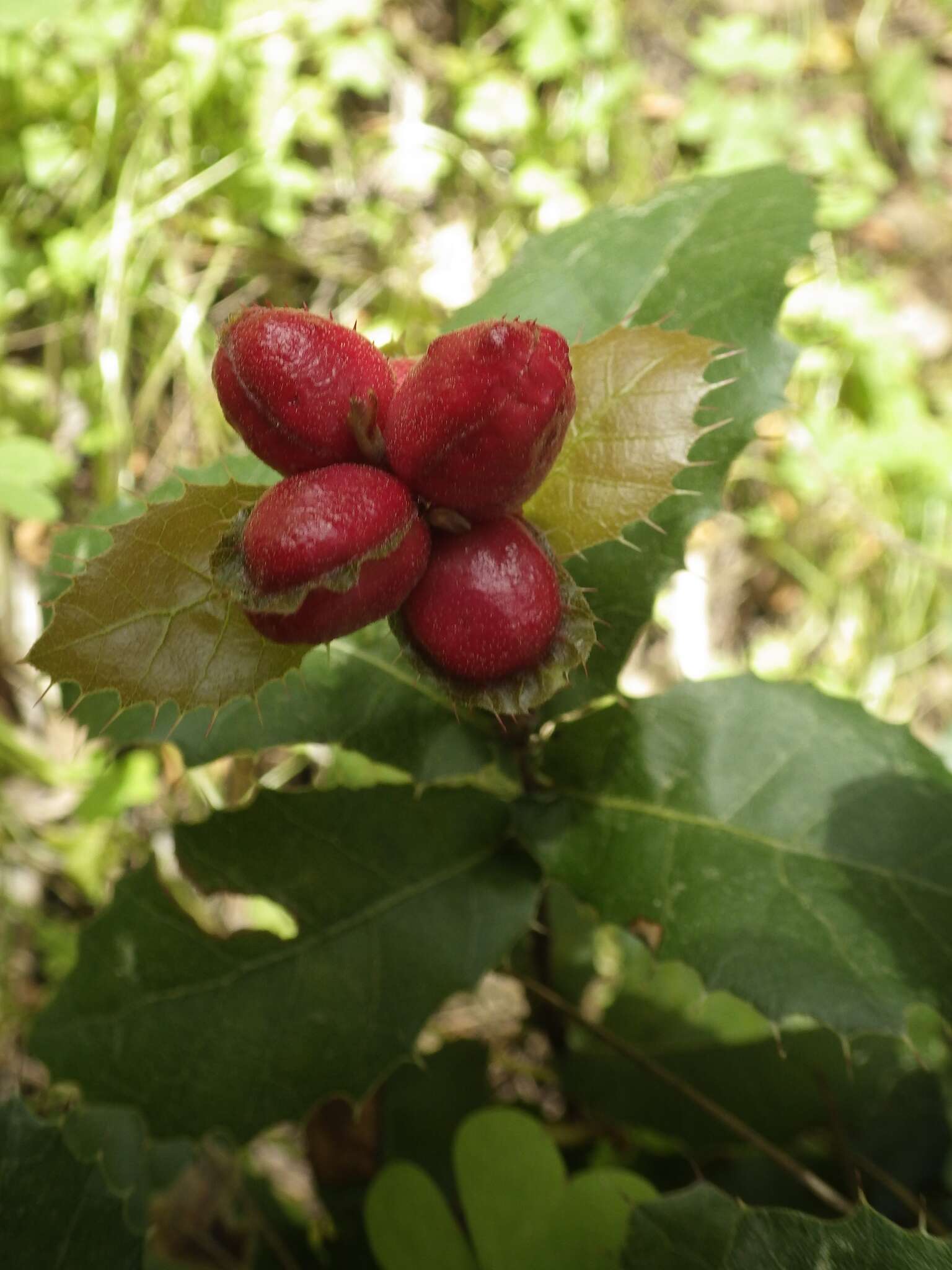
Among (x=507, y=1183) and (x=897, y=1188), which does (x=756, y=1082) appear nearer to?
(x=897, y=1188)

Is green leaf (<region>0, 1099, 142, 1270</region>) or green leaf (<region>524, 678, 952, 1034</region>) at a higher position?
green leaf (<region>524, 678, 952, 1034</region>)

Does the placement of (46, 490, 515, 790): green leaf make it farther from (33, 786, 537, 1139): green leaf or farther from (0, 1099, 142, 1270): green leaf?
(0, 1099, 142, 1270): green leaf

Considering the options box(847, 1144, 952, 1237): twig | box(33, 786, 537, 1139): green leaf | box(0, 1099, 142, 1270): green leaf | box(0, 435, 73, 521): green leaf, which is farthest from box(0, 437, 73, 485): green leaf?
box(847, 1144, 952, 1237): twig

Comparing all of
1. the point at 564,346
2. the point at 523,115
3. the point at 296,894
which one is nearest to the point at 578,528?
the point at 564,346

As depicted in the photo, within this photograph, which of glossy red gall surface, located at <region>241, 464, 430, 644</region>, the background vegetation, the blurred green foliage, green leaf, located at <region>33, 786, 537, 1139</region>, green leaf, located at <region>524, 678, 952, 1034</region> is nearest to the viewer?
glossy red gall surface, located at <region>241, 464, 430, 644</region>

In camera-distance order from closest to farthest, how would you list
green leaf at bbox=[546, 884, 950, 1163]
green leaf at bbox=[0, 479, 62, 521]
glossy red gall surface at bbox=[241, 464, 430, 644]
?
glossy red gall surface at bbox=[241, 464, 430, 644]
green leaf at bbox=[546, 884, 950, 1163]
green leaf at bbox=[0, 479, 62, 521]

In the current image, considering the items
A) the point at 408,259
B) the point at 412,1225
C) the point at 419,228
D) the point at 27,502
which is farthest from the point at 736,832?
the point at 419,228

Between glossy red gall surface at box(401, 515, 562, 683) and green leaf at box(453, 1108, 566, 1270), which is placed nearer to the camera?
glossy red gall surface at box(401, 515, 562, 683)
